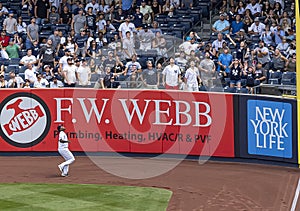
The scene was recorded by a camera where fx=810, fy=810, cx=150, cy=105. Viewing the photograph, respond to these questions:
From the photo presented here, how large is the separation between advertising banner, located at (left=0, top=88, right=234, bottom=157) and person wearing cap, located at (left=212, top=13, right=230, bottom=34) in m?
4.53

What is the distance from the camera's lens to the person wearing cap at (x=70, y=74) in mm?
24906

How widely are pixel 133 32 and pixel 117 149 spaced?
506cm

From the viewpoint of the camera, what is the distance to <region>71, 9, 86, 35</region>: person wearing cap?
1109 inches

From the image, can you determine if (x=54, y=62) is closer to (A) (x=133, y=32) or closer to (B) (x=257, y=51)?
(A) (x=133, y=32)

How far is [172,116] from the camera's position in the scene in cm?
2312

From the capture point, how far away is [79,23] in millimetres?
28172

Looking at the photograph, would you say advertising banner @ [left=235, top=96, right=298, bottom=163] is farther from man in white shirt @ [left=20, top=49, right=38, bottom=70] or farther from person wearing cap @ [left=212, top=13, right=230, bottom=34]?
man in white shirt @ [left=20, top=49, right=38, bottom=70]

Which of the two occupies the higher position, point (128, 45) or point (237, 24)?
point (237, 24)

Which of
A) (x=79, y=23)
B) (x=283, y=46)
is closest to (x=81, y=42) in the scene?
(x=79, y=23)

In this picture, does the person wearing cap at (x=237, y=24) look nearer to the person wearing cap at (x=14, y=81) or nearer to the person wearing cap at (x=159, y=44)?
the person wearing cap at (x=159, y=44)

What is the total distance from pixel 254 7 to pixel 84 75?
634 centimetres

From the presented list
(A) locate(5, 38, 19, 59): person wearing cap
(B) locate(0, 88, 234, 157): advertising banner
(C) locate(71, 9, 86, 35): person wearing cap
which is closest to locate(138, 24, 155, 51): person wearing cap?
(C) locate(71, 9, 86, 35): person wearing cap

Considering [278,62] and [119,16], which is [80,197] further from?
[119,16]

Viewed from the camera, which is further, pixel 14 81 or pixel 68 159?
pixel 14 81
